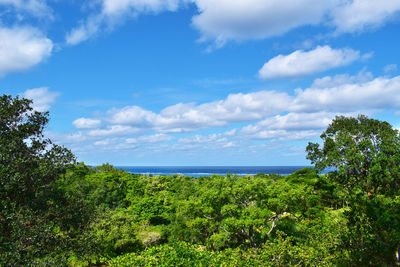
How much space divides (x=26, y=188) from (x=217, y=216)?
14.8 m

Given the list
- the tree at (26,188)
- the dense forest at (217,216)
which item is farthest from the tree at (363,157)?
the tree at (26,188)

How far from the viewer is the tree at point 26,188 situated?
12.1 metres

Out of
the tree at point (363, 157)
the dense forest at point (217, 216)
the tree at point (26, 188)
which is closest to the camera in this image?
the dense forest at point (217, 216)

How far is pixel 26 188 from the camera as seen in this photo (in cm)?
1361

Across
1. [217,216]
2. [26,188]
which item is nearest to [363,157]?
[217,216]

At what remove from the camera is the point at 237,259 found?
1184cm

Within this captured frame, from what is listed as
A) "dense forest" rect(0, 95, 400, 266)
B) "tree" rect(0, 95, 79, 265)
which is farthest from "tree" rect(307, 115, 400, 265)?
"tree" rect(0, 95, 79, 265)

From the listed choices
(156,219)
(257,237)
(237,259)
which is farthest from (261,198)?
(156,219)

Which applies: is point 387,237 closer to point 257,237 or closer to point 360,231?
point 360,231

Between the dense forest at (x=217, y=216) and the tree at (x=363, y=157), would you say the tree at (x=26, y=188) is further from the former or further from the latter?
the tree at (x=363, y=157)

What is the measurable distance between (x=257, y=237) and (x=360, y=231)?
61.1 feet

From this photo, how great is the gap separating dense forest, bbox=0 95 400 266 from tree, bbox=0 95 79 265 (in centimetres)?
5

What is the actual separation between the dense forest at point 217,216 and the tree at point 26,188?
1.9 inches

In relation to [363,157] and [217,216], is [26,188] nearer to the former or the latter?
[217,216]
